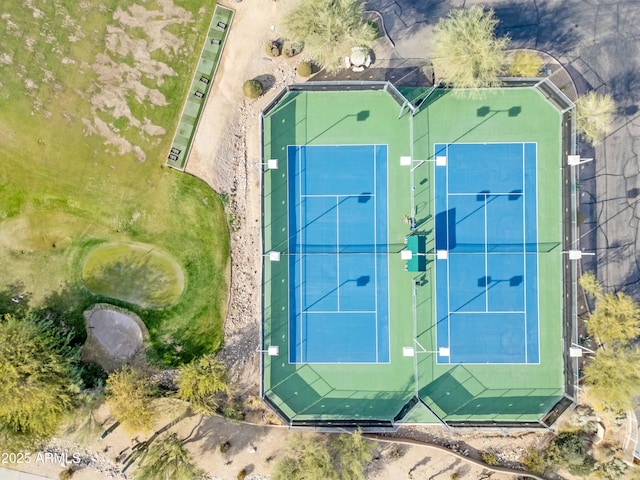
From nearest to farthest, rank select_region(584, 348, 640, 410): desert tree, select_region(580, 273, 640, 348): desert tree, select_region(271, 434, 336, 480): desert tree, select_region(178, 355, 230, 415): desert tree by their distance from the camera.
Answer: select_region(584, 348, 640, 410): desert tree < select_region(580, 273, 640, 348): desert tree < select_region(271, 434, 336, 480): desert tree < select_region(178, 355, 230, 415): desert tree

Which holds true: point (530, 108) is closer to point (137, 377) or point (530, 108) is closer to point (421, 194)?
point (421, 194)

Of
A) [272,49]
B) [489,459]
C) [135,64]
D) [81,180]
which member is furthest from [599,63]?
[81,180]

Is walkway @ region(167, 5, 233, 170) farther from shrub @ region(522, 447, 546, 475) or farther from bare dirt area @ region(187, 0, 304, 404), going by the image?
shrub @ region(522, 447, 546, 475)

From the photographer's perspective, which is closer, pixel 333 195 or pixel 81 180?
pixel 333 195

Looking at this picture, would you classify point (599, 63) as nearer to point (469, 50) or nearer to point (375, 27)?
point (469, 50)

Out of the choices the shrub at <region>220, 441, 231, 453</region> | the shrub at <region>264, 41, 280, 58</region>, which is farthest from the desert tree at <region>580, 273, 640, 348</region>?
the shrub at <region>264, 41, 280, 58</region>

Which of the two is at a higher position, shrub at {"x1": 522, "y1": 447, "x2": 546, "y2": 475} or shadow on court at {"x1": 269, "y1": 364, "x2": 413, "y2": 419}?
shadow on court at {"x1": 269, "y1": 364, "x2": 413, "y2": 419}
